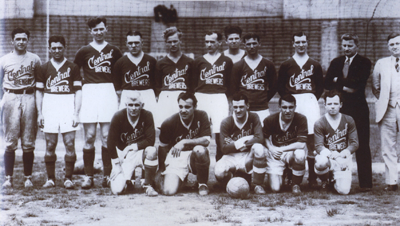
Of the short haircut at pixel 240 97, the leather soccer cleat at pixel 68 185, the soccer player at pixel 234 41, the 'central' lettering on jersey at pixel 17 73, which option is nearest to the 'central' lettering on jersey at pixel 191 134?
the short haircut at pixel 240 97

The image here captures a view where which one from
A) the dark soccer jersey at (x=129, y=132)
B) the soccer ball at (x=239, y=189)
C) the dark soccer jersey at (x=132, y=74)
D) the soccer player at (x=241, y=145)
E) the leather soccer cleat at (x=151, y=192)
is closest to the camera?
the soccer ball at (x=239, y=189)

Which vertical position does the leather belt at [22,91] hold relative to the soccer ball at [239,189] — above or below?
above

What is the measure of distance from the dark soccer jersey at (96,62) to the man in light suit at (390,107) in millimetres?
3419

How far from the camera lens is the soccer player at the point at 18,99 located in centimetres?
541

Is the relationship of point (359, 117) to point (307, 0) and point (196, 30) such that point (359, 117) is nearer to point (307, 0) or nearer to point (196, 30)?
point (307, 0)

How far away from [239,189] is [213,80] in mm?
1566

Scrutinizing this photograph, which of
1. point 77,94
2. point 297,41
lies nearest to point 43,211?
point 77,94

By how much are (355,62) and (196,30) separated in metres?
4.25

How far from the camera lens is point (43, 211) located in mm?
4258

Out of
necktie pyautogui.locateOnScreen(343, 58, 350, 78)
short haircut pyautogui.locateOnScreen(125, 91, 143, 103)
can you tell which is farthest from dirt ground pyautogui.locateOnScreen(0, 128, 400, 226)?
necktie pyautogui.locateOnScreen(343, 58, 350, 78)

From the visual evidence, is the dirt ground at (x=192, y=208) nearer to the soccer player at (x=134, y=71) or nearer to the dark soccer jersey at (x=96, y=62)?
the soccer player at (x=134, y=71)

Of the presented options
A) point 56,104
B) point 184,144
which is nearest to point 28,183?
point 56,104

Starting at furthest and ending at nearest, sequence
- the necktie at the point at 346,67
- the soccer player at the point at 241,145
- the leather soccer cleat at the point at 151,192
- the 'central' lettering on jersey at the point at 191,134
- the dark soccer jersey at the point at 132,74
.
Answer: the dark soccer jersey at the point at 132,74 → the necktie at the point at 346,67 → the 'central' lettering on jersey at the point at 191,134 → the soccer player at the point at 241,145 → the leather soccer cleat at the point at 151,192

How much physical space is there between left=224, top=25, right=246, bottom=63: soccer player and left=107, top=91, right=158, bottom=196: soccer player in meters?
1.45
